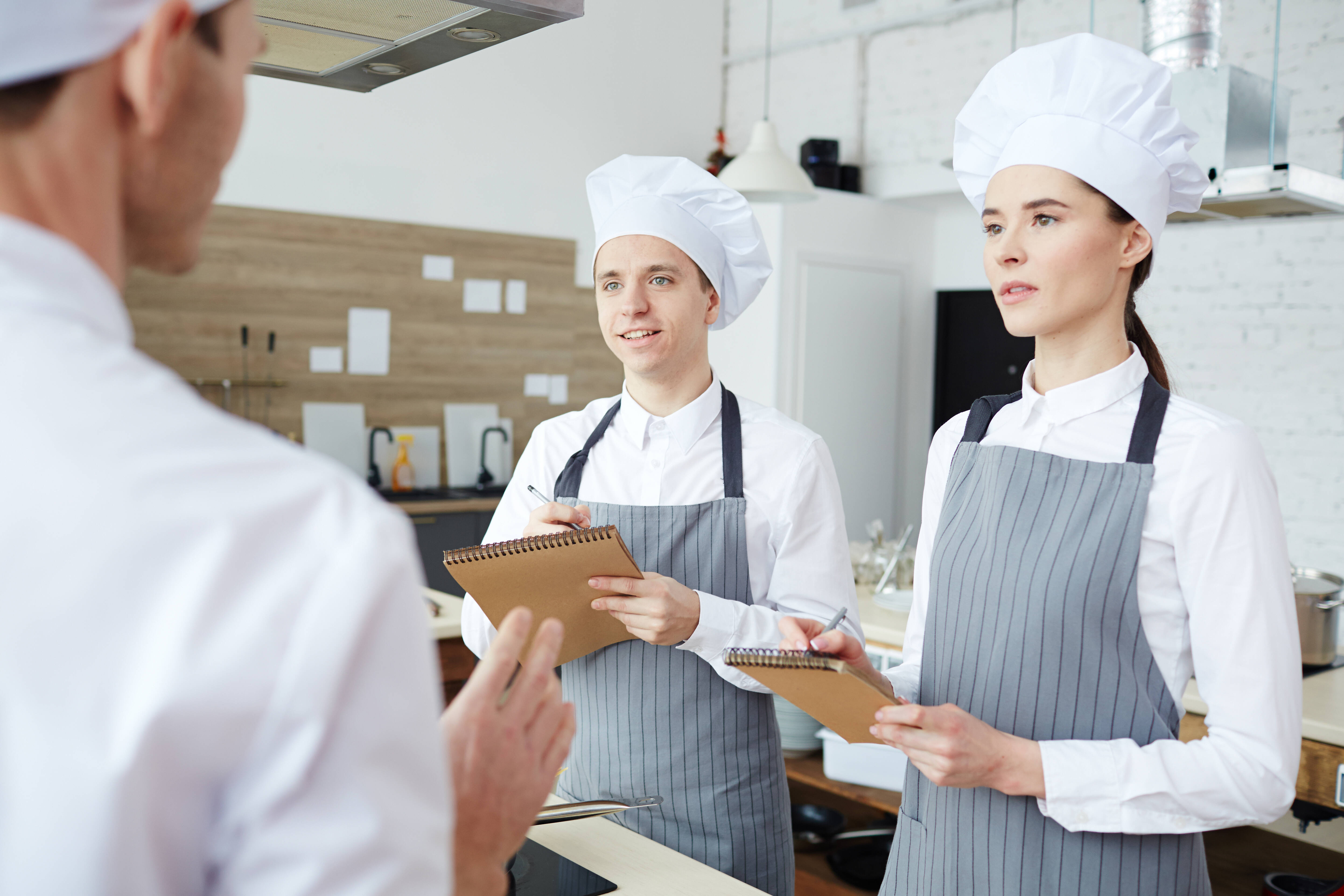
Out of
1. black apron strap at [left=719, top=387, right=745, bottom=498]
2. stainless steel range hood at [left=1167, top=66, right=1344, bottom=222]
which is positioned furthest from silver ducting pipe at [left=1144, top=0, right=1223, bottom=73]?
black apron strap at [left=719, top=387, right=745, bottom=498]

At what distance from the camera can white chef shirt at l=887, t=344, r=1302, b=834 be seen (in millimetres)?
1194

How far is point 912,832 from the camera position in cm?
150

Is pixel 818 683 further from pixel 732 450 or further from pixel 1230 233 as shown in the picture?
pixel 1230 233

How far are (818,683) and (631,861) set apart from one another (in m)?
0.42

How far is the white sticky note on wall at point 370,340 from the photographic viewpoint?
5.85 meters

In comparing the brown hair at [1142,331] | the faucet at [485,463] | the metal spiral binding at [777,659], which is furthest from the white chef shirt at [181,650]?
the faucet at [485,463]

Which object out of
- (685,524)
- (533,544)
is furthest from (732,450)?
(533,544)

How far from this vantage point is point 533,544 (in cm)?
141

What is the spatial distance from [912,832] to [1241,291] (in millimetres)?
4849

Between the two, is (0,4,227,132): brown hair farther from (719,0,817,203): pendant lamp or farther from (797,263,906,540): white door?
(797,263,906,540): white door

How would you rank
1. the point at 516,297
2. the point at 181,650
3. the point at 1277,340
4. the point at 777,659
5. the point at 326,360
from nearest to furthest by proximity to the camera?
the point at 181,650, the point at 777,659, the point at 1277,340, the point at 326,360, the point at 516,297

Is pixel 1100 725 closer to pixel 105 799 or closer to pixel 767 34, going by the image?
pixel 105 799

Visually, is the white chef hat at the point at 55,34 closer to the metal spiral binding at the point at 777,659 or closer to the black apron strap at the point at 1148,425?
the metal spiral binding at the point at 777,659

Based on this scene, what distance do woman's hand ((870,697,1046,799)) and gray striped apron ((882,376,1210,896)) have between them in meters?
0.09
